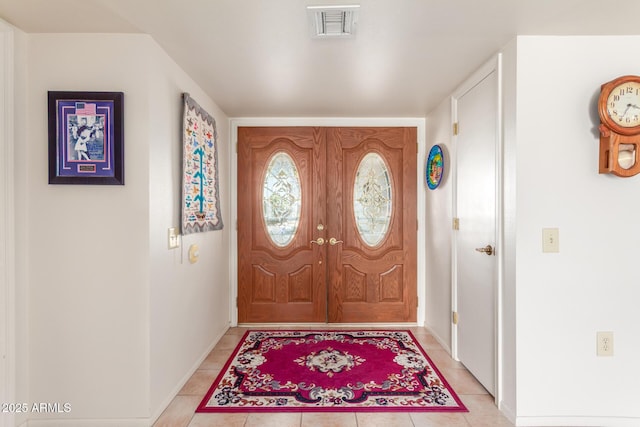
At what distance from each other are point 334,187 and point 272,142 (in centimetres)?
83

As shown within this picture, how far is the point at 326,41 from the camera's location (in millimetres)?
2027

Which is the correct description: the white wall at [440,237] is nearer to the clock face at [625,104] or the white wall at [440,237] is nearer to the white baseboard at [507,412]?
the white baseboard at [507,412]

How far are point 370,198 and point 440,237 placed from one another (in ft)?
2.85

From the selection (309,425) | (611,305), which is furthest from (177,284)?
(611,305)

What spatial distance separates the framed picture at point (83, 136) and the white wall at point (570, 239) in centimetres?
234

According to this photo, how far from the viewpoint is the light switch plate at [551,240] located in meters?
1.98

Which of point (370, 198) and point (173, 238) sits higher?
point (370, 198)

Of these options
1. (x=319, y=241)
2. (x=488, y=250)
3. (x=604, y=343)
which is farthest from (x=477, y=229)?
(x=319, y=241)

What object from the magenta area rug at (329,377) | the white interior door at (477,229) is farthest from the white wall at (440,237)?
the magenta area rug at (329,377)

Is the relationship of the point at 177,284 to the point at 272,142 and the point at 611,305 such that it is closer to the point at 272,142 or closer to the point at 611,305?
the point at 272,142

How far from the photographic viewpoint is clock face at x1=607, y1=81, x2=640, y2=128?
187 cm

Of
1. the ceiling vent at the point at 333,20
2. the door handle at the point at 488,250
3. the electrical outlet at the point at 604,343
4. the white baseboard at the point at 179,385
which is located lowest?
the white baseboard at the point at 179,385

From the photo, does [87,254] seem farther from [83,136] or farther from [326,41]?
[326,41]

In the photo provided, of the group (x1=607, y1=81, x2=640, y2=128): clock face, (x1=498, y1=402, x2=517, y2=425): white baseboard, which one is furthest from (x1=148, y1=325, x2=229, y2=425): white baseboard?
(x1=607, y1=81, x2=640, y2=128): clock face
